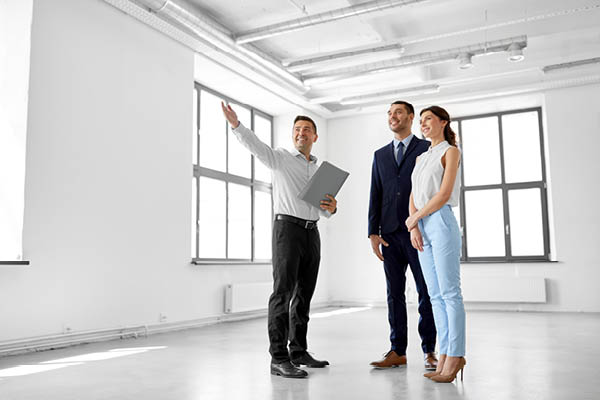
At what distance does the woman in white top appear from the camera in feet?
8.84

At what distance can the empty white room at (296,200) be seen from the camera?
3072mm

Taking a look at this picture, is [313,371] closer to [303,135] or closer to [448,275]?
[448,275]

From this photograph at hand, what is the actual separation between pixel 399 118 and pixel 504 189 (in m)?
5.88

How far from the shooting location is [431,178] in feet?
9.25

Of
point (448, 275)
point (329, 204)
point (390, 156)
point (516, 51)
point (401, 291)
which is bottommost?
point (401, 291)

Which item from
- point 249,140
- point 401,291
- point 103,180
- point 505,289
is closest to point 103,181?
point 103,180

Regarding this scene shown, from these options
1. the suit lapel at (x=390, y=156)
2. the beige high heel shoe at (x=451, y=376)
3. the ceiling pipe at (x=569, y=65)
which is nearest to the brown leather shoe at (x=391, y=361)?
the beige high heel shoe at (x=451, y=376)

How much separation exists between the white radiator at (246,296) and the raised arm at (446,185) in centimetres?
414

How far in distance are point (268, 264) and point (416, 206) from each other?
4.89 m

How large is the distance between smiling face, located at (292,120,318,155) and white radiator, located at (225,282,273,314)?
11.7 ft

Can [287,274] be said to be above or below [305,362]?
above

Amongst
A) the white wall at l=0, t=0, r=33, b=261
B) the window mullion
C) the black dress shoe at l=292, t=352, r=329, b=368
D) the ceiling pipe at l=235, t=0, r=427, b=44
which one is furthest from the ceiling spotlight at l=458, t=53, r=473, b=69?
the white wall at l=0, t=0, r=33, b=261

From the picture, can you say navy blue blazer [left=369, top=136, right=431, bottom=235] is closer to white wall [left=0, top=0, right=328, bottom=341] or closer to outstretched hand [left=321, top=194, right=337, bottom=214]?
outstretched hand [left=321, top=194, right=337, bottom=214]

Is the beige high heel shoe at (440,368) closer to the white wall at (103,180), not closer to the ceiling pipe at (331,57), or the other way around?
the white wall at (103,180)
